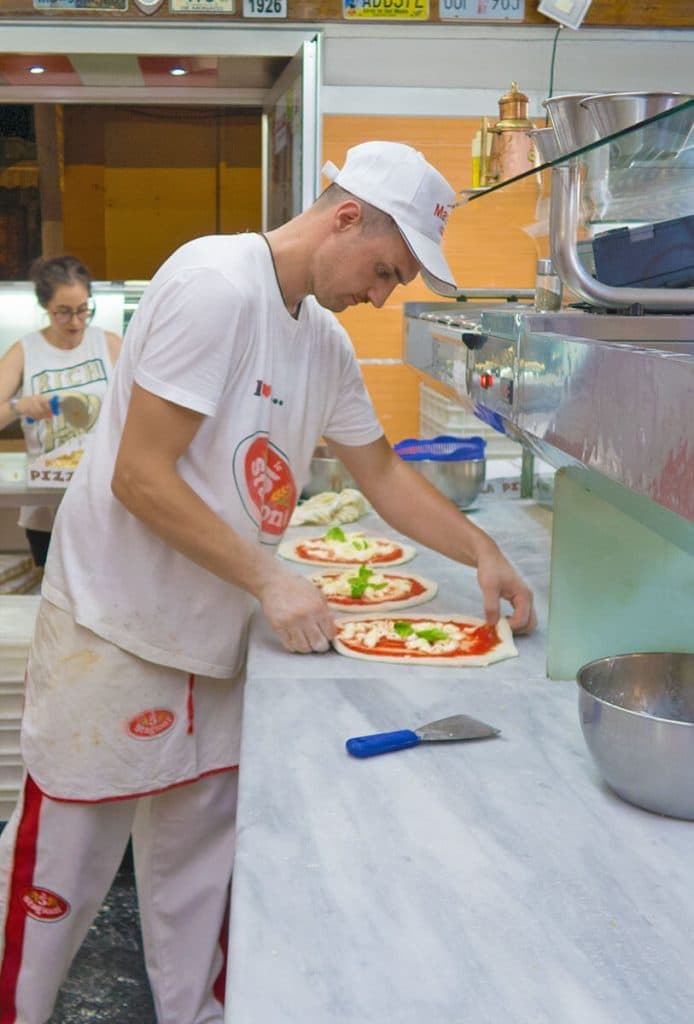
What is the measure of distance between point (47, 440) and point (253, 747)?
2.80m

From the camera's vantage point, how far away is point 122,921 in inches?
120

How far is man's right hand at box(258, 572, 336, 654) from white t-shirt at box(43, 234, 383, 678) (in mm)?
194

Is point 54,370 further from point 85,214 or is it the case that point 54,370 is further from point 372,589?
point 372,589

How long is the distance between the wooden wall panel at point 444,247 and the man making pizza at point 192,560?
1.08m

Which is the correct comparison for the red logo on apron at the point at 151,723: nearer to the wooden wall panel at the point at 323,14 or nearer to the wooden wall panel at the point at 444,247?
the wooden wall panel at the point at 444,247

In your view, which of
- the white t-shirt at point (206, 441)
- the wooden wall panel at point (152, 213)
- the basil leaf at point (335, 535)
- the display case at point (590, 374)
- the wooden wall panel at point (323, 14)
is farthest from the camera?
the wooden wall panel at point (152, 213)

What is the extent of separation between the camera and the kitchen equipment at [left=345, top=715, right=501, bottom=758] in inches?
63.0

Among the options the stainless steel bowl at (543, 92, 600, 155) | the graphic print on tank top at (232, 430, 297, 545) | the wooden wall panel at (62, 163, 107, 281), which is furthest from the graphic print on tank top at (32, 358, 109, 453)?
the stainless steel bowl at (543, 92, 600, 155)

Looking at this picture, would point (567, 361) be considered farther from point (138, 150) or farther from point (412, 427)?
point (138, 150)

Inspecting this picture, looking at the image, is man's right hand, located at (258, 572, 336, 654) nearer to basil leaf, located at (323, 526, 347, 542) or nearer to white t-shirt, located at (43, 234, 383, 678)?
white t-shirt, located at (43, 234, 383, 678)

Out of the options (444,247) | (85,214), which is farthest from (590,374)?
(85,214)

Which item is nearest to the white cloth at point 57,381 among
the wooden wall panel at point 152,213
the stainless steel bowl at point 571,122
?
the wooden wall panel at point 152,213

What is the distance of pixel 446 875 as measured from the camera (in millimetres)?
1271

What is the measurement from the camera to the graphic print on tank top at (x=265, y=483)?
83.1 inches
